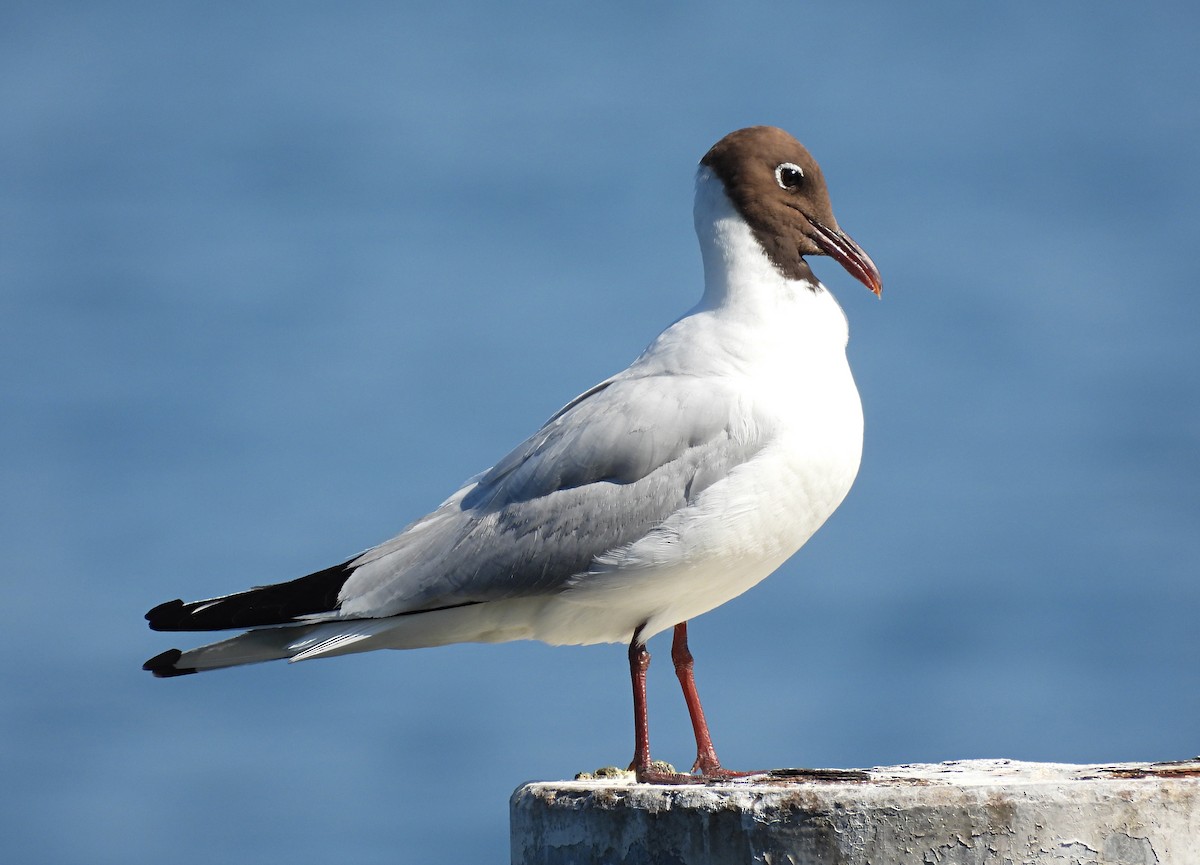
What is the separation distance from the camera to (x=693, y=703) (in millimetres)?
7039

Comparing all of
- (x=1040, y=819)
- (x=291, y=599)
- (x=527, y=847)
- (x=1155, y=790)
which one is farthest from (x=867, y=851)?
(x=291, y=599)

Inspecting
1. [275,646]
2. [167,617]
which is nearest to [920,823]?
[275,646]

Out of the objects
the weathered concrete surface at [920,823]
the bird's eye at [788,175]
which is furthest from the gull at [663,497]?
the weathered concrete surface at [920,823]

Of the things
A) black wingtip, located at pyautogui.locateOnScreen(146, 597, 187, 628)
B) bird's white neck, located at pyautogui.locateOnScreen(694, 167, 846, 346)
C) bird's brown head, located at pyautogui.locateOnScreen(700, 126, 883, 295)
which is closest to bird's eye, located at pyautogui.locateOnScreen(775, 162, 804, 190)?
bird's brown head, located at pyautogui.locateOnScreen(700, 126, 883, 295)

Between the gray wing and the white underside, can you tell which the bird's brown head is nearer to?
the white underside

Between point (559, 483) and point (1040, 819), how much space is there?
112 inches

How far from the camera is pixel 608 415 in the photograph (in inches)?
262

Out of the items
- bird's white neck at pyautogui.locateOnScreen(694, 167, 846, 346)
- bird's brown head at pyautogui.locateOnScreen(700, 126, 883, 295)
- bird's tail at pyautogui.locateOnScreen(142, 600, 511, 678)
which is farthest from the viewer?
bird's brown head at pyautogui.locateOnScreen(700, 126, 883, 295)

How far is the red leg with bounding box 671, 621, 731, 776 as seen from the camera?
259 inches

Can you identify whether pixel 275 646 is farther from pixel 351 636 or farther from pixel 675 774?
pixel 675 774

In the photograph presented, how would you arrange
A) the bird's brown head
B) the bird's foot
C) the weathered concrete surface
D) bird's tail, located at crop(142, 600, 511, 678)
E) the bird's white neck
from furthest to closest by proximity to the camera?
1. the bird's brown head
2. the bird's white neck
3. bird's tail, located at crop(142, 600, 511, 678)
4. the bird's foot
5. the weathered concrete surface

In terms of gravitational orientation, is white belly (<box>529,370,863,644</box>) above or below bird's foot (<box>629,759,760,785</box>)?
above

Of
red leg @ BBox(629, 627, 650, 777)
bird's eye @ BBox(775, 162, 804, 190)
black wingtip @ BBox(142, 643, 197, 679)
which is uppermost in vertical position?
bird's eye @ BBox(775, 162, 804, 190)

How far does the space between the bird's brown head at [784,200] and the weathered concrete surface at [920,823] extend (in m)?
3.06
